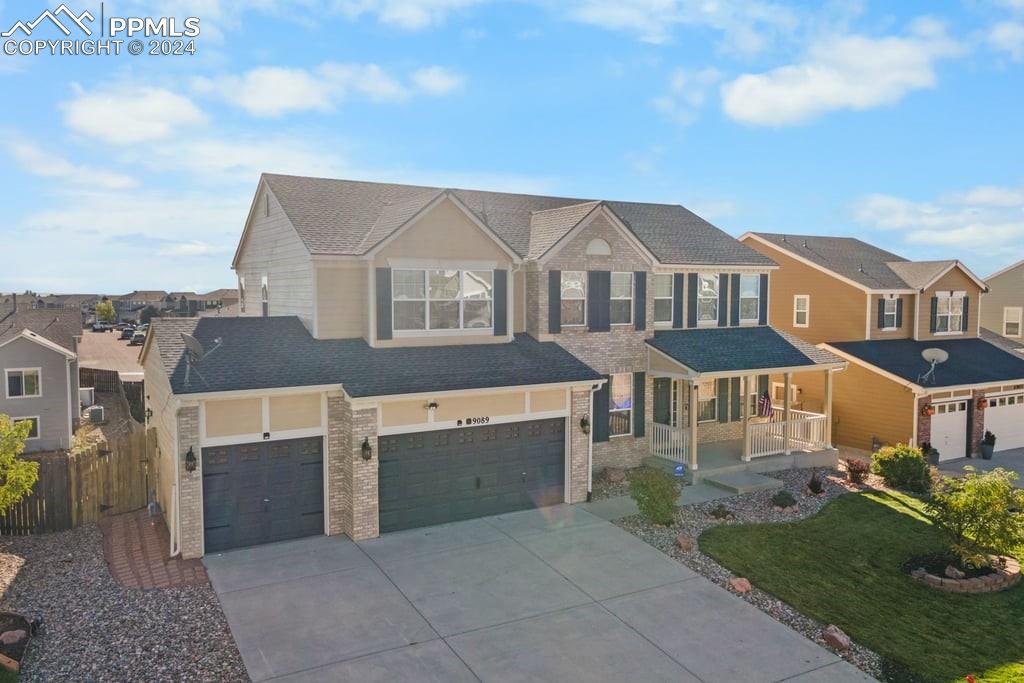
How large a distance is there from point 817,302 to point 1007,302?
1555cm

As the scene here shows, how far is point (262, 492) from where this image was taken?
1408 cm

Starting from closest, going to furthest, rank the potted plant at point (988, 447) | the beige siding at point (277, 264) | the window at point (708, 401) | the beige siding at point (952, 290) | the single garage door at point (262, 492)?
the single garage door at point (262, 492), the beige siding at point (277, 264), the window at point (708, 401), the potted plant at point (988, 447), the beige siding at point (952, 290)

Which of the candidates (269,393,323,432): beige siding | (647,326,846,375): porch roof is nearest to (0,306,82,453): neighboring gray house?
(269,393,323,432): beige siding

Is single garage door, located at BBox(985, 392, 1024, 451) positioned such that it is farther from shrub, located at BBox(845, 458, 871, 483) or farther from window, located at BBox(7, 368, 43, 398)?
window, located at BBox(7, 368, 43, 398)

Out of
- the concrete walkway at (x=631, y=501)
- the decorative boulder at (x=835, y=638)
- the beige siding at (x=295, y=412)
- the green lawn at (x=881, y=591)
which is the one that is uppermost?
the beige siding at (x=295, y=412)

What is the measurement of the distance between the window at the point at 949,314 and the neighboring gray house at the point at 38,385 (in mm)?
34507

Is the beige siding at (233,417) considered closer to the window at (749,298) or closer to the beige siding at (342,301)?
the beige siding at (342,301)

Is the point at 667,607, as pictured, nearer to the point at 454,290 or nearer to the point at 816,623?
the point at 816,623

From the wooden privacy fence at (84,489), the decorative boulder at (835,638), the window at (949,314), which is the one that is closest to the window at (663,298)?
the decorative boulder at (835,638)

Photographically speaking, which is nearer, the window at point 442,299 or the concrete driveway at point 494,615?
the concrete driveway at point 494,615

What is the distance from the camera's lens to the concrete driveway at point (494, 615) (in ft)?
31.9

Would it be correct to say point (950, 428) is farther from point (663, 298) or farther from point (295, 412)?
point (295, 412)

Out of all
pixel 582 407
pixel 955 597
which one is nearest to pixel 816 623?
pixel 955 597

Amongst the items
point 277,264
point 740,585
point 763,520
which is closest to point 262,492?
point 277,264
